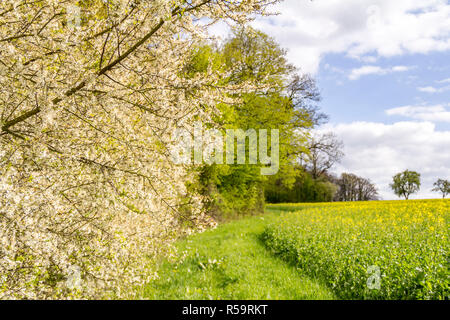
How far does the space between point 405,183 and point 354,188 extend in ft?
31.2

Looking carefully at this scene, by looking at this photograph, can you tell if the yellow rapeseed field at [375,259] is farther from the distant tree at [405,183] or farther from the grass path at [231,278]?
the distant tree at [405,183]

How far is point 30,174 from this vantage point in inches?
134

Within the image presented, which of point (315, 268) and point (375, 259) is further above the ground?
point (375, 259)

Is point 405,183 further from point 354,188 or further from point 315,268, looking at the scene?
point 315,268

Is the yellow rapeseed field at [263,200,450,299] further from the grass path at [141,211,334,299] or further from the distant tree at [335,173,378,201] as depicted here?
the distant tree at [335,173,378,201]

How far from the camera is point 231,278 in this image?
694 centimetres

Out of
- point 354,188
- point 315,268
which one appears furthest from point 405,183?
point 315,268

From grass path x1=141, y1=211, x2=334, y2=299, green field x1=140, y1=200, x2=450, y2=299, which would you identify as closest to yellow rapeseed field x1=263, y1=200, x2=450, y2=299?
green field x1=140, y1=200, x2=450, y2=299

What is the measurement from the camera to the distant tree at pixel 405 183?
56125mm

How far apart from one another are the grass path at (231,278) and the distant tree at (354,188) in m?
55.2

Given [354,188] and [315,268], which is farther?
[354,188]

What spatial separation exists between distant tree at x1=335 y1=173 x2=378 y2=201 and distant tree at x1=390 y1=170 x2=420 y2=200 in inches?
194
